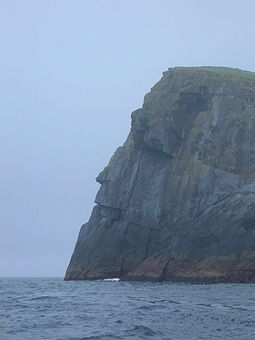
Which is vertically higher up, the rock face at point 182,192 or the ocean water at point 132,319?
the rock face at point 182,192

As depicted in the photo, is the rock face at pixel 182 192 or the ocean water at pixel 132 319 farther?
the rock face at pixel 182 192

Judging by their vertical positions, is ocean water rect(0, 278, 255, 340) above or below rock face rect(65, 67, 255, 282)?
below

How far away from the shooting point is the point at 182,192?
78438mm

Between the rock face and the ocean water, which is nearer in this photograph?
the ocean water

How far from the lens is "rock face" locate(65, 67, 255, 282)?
71.8m

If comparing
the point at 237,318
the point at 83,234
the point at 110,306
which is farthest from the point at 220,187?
the point at 237,318

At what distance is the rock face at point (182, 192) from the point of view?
7181 centimetres

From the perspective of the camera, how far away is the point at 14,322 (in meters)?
30.0

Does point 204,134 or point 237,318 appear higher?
point 204,134

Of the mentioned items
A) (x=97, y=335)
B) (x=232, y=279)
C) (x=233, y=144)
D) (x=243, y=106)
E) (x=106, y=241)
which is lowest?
(x=97, y=335)

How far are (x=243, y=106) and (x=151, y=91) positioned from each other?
15.1 metres

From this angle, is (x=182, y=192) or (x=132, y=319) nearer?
(x=132, y=319)

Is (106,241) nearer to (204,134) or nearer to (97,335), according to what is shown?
(204,134)

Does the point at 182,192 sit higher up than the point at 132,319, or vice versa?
the point at 182,192
